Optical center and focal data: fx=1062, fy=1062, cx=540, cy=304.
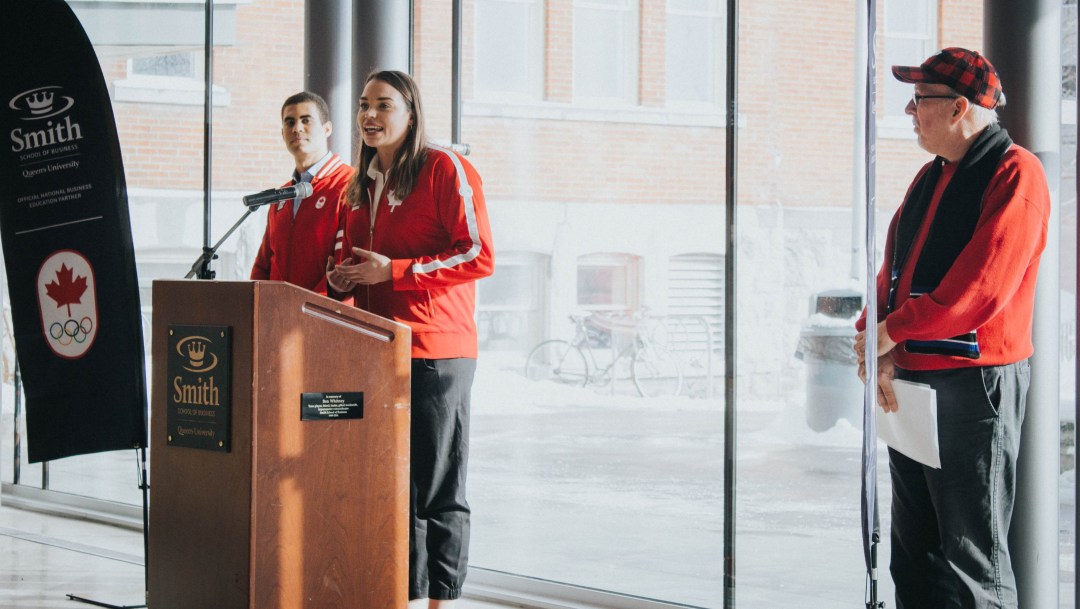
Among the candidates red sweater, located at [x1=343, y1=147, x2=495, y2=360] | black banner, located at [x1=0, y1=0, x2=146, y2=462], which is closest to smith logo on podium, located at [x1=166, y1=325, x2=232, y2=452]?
red sweater, located at [x1=343, y1=147, x2=495, y2=360]

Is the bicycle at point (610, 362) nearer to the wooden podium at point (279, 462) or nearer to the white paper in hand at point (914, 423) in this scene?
the wooden podium at point (279, 462)

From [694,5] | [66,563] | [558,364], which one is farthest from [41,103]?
[694,5]

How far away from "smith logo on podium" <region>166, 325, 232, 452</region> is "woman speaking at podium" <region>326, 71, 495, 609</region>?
1.48 ft

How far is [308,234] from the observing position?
3379 mm

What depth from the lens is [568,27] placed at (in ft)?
13.9

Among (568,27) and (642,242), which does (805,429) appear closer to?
(642,242)

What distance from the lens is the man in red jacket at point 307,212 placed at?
3361mm

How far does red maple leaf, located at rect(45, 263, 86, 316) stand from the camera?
11.4 ft

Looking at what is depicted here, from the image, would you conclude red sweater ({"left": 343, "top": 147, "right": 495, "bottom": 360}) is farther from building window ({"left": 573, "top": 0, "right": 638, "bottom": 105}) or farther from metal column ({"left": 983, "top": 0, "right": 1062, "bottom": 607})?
metal column ({"left": 983, "top": 0, "right": 1062, "bottom": 607})

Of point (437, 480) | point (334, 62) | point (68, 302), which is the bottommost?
point (437, 480)

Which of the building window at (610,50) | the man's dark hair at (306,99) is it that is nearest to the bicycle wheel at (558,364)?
the building window at (610,50)

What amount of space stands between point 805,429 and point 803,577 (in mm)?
843

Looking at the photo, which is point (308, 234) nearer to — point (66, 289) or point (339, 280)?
point (339, 280)

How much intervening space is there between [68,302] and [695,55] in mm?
2288
